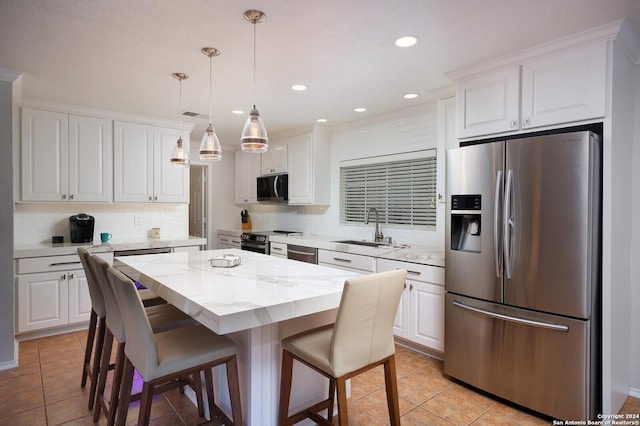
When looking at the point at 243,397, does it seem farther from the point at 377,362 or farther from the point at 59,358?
the point at 59,358

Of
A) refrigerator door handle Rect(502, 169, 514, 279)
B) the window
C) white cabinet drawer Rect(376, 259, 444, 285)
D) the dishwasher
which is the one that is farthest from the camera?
the dishwasher

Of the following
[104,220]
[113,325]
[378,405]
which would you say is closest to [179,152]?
[113,325]

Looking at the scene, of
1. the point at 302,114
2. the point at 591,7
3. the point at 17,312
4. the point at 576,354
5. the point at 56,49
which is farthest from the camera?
the point at 302,114

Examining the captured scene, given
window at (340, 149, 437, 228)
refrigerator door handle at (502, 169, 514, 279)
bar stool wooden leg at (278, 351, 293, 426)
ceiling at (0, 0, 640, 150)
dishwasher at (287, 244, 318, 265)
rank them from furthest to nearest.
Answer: dishwasher at (287, 244, 318, 265), window at (340, 149, 437, 228), refrigerator door handle at (502, 169, 514, 279), ceiling at (0, 0, 640, 150), bar stool wooden leg at (278, 351, 293, 426)

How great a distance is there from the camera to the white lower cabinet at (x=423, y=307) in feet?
9.59

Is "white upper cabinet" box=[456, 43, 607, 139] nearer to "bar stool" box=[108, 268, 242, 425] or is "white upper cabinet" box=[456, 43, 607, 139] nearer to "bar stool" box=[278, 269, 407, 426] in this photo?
"bar stool" box=[278, 269, 407, 426]

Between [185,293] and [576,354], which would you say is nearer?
[185,293]

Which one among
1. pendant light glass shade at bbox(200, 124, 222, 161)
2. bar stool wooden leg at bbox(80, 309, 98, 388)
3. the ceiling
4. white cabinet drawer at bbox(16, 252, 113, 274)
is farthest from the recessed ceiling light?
white cabinet drawer at bbox(16, 252, 113, 274)

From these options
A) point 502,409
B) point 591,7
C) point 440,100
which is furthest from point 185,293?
point 440,100

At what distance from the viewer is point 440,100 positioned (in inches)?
128

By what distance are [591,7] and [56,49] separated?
3157mm

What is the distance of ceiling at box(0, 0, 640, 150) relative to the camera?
188 centimetres

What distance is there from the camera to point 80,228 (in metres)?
3.92

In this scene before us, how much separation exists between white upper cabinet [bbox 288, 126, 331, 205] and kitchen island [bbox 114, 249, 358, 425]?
2306 mm
